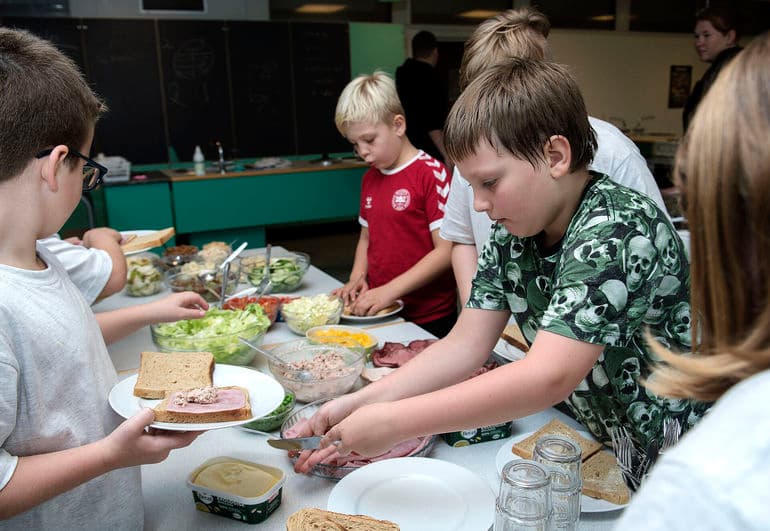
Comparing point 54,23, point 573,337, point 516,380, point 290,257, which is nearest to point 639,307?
point 573,337

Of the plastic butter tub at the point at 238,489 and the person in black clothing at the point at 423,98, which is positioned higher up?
the person in black clothing at the point at 423,98

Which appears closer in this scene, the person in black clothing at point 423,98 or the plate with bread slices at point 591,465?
the plate with bread slices at point 591,465

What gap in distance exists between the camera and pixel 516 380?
3.49ft

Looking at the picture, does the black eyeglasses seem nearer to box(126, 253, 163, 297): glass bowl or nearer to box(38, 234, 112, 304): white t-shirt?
box(38, 234, 112, 304): white t-shirt

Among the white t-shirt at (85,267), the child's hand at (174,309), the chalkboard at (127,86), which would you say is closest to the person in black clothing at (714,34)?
the child's hand at (174,309)

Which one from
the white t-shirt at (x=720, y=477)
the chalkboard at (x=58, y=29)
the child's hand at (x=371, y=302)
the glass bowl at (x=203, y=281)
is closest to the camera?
Answer: the white t-shirt at (x=720, y=477)

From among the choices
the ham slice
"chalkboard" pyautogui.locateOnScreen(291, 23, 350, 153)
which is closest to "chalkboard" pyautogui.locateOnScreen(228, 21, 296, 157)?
"chalkboard" pyautogui.locateOnScreen(291, 23, 350, 153)

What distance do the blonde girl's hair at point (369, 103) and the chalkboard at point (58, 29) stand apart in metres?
5.23

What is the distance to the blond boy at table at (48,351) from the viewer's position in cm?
101

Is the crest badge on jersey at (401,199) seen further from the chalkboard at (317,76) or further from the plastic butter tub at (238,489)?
the chalkboard at (317,76)

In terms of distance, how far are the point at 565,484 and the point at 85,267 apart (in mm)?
1527

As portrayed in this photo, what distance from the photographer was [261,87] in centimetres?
751

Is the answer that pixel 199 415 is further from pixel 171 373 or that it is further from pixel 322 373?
pixel 322 373

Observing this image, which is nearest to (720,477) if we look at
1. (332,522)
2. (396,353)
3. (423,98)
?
(332,522)
